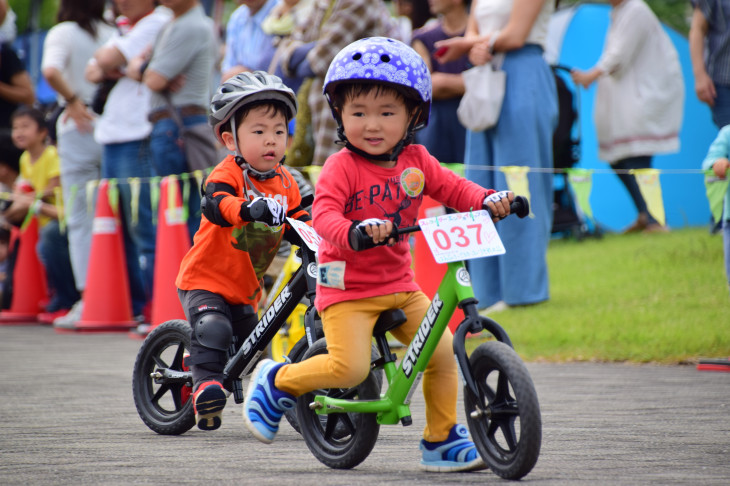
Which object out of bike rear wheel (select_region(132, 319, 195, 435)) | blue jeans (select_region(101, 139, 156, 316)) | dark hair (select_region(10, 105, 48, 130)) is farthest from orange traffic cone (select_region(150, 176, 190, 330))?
bike rear wheel (select_region(132, 319, 195, 435))

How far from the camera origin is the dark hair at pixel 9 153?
12.5 meters

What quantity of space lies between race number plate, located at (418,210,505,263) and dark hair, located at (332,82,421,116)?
534 millimetres

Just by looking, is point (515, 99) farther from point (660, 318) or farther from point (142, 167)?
point (142, 167)

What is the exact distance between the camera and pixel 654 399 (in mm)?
5695

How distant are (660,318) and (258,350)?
408cm

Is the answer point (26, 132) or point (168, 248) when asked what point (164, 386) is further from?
point (26, 132)

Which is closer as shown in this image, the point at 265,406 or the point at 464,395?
the point at 464,395

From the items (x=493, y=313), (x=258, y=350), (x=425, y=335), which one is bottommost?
(x=493, y=313)

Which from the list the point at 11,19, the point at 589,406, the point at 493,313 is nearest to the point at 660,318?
the point at 493,313

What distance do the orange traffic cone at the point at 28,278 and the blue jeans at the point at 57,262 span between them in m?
0.33

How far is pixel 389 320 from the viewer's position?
4.09 meters

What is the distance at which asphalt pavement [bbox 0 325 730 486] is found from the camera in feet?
12.6

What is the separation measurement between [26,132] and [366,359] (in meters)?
8.43

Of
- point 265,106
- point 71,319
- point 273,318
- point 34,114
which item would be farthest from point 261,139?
point 34,114
